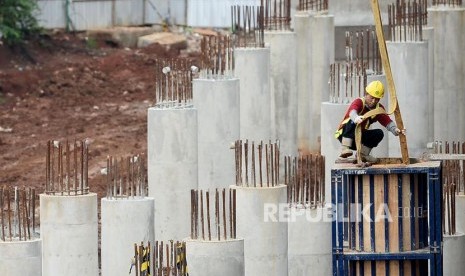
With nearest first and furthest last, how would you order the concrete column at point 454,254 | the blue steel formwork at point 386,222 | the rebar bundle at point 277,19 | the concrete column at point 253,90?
the blue steel formwork at point 386,222, the concrete column at point 454,254, the concrete column at point 253,90, the rebar bundle at point 277,19

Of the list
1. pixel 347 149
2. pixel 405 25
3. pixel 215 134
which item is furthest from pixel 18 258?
pixel 405 25

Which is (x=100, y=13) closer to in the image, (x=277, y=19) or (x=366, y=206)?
(x=277, y=19)

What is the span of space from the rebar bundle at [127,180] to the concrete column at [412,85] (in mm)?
5430

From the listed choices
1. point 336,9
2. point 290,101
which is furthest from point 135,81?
point 290,101

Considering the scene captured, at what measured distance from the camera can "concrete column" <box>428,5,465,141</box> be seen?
29953 mm

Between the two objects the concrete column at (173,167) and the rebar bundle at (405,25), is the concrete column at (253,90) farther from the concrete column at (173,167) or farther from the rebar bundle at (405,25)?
the concrete column at (173,167)

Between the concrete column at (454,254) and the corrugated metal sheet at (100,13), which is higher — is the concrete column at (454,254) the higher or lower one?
the lower one

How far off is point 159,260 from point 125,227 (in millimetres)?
1512

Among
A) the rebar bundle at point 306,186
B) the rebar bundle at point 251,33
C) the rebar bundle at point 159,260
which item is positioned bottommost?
the rebar bundle at point 159,260

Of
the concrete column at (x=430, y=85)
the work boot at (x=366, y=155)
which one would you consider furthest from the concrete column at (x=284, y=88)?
the work boot at (x=366, y=155)

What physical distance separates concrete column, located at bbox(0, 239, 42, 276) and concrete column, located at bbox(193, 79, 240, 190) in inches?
156

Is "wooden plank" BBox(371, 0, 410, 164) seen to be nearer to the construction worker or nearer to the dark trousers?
the construction worker

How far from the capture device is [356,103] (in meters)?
19.6

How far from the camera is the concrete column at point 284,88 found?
29.1 m
